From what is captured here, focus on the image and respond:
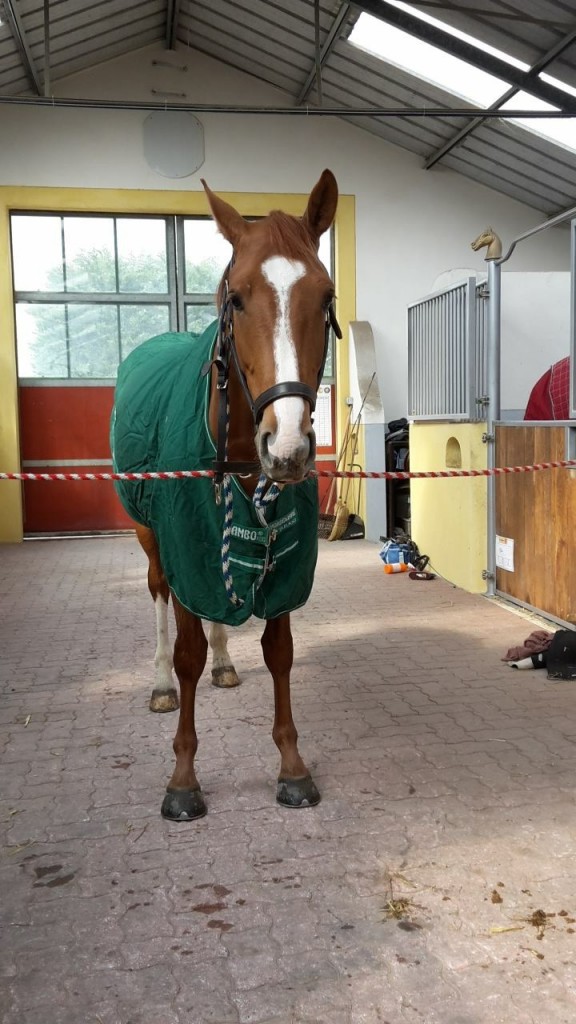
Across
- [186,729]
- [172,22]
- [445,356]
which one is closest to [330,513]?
[445,356]

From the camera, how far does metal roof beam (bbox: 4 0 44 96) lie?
7.61 meters

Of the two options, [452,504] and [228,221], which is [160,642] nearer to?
[228,221]

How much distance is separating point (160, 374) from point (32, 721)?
65.6 inches

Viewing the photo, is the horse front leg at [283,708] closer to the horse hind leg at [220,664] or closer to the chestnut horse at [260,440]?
the chestnut horse at [260,440]

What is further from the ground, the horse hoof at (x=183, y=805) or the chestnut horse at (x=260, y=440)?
the chestnut horse at (x=260, y=440)

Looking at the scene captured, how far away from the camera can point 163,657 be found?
385 cm

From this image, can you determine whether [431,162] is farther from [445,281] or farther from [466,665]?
[466,665]

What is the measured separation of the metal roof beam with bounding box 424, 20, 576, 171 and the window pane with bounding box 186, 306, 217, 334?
3483 mm

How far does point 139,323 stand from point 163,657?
744cm

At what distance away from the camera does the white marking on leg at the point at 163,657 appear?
149 inches

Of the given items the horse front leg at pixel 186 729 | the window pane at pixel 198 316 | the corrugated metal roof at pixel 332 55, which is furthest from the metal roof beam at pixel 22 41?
the horse front leg at pixel 186 729

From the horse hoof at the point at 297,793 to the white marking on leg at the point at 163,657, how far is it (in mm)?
1163

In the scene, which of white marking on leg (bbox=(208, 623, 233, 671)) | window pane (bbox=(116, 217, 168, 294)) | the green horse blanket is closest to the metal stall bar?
white marking on leg (bbox=(208, 623, 233, 671))

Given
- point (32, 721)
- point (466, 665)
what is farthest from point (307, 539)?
point (466, 665)
